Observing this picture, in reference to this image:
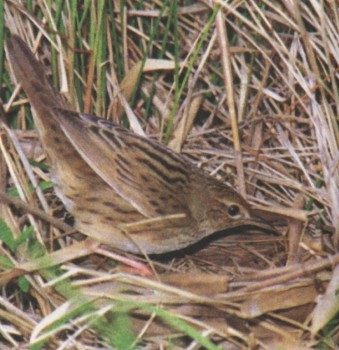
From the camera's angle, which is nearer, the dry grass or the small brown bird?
the dry grass

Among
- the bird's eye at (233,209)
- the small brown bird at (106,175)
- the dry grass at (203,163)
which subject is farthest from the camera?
the bird's eye at (233,209)

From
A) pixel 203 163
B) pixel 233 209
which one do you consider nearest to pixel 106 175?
pixel 233 209

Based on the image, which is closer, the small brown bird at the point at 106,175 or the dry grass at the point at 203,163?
the dry grass at the point at 203,163

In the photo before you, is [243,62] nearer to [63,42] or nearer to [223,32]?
[223,32]

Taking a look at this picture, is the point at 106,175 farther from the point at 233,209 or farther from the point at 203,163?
the point at 203,163

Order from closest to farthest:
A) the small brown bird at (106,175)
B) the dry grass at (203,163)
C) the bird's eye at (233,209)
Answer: the dry grass at (203,163) < the small brown bird at (106,175) < the bird's eye at (233,209)
